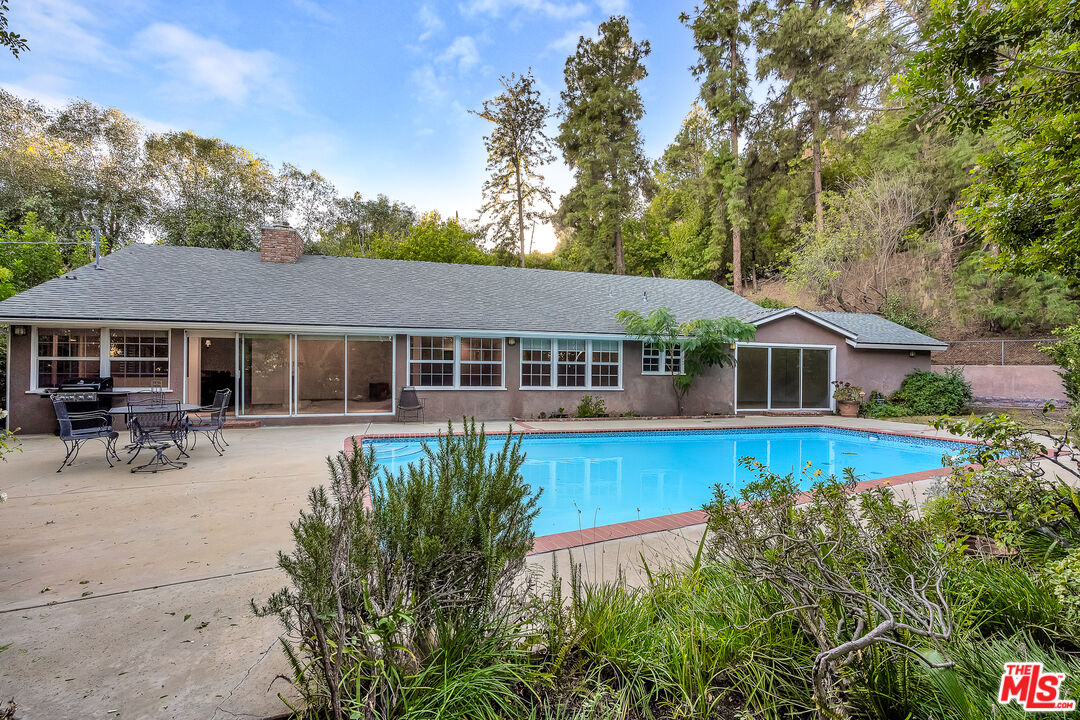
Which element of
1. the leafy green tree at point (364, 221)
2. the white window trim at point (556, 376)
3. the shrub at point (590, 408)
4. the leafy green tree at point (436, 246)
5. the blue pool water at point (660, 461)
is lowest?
the blue pool water at point (660, 461)

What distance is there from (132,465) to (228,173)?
26435 millimetres

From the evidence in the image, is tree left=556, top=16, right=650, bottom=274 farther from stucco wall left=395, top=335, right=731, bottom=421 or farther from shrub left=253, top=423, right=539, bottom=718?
shrub left=253, top=423, right=539, bottom=718

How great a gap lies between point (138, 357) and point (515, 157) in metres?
20.9

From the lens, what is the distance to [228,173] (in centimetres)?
2661

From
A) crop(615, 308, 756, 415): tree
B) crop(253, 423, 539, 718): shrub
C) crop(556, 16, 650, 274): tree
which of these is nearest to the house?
crop(615, 308, 756, 415): tree

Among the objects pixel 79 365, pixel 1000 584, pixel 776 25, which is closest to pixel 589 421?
pixel 1000 584

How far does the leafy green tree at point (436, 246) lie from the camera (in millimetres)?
26594

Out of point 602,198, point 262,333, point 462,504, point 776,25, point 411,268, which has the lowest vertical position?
point 462,504

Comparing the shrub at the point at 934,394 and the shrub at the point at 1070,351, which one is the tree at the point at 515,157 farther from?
the shrub at the point at 1070,351

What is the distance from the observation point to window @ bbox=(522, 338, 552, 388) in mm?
12922

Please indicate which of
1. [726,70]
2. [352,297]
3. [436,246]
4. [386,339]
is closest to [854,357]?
[386,339]

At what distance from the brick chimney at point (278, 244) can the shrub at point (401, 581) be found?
550 inches

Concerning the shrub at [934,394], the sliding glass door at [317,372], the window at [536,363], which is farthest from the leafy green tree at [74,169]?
the shrub at [934,394]

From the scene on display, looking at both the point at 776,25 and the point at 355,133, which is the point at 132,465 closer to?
the point at 355,133
